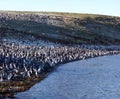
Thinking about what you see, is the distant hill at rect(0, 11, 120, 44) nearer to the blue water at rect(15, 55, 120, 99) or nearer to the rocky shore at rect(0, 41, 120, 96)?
A: the rocky shore at rect(0, 41, 120, 96)

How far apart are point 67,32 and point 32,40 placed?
4338 centimetres

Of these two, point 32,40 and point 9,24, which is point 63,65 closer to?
point 32,40

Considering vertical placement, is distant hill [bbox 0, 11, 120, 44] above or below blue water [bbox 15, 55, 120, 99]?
below

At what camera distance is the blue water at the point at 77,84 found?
2323 inches

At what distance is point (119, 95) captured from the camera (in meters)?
60.7

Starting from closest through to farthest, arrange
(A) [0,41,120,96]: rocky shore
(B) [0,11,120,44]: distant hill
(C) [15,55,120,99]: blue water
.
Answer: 1. (C) [15,55,120,99]: blue water
2. (A) [0,41,120,96]: rocky shore
3. (B) [0,11,120,44]: distant hill

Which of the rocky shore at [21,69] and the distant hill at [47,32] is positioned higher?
the rocky shore at [21,69]

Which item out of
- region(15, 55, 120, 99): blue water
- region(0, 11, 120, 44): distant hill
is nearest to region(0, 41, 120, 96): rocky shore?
region(15, 55, 120, 99): blue water

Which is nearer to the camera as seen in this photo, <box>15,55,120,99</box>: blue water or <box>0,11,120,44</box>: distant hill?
<box>15,55,120,99</box>: blue water

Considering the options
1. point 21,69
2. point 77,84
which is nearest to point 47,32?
point 21,69

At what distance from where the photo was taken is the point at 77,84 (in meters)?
69.8

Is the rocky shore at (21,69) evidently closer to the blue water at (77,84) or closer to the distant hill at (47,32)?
the blue water at (77,84)

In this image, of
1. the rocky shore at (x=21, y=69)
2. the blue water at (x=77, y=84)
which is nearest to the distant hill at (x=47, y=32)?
the rocky shore at (x=21, y=69)

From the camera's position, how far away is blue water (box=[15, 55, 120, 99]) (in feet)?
194
